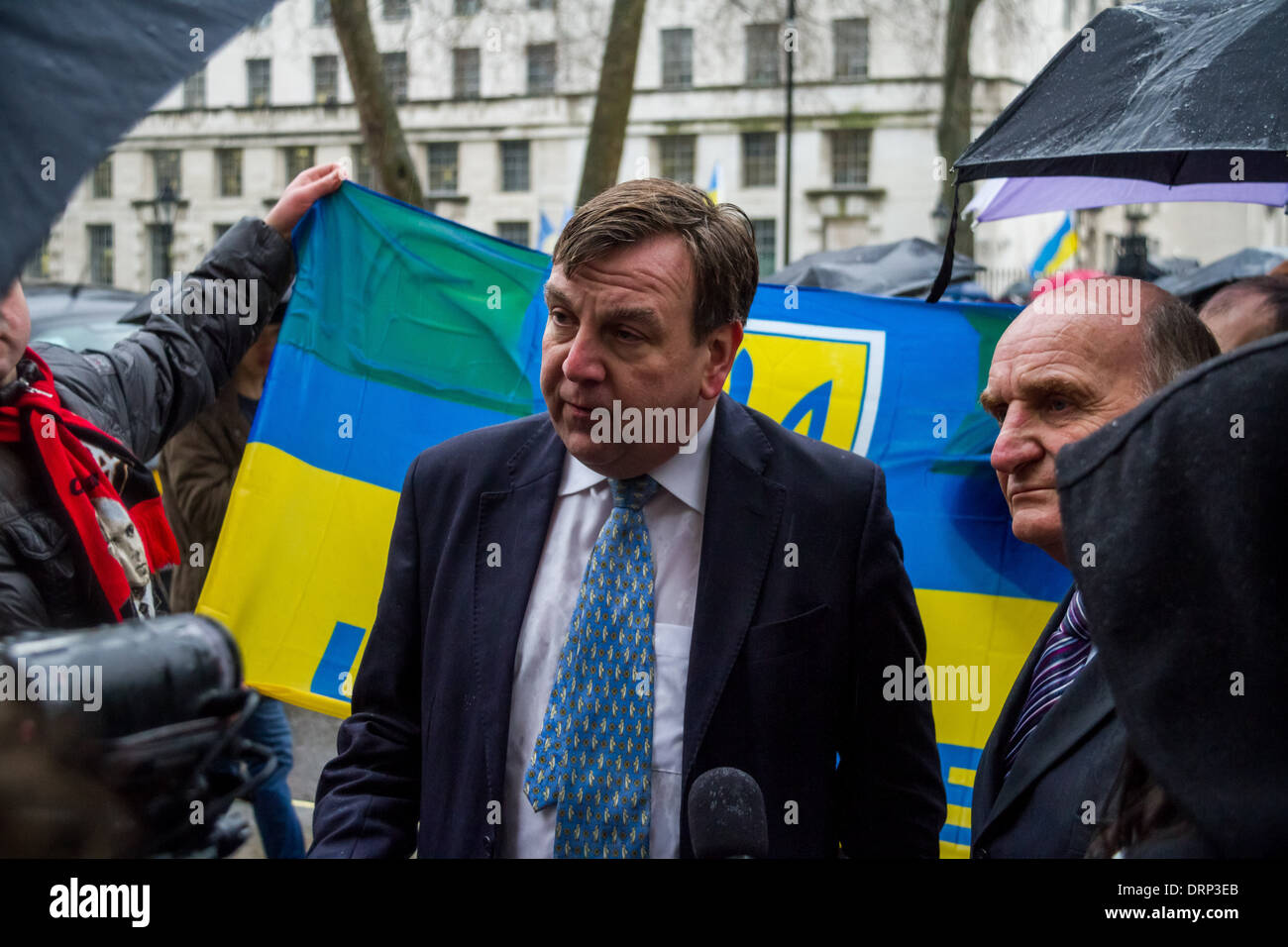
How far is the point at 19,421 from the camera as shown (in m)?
2.79

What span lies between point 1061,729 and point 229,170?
52.7 meters

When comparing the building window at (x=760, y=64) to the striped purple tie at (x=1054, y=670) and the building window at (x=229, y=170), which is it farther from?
the striped purple tie at (x=1054, y=670)

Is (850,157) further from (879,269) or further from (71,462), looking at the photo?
(71,462)

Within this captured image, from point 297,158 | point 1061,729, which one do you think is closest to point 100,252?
point 297,158

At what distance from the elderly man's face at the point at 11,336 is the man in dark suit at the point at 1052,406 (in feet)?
6.85

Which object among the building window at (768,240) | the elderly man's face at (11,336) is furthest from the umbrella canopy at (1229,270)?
the building window at (768,240)

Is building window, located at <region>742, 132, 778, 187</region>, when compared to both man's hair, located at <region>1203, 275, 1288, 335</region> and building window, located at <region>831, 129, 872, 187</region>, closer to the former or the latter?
building window, located at <region>831, 129, 872, 187</region>

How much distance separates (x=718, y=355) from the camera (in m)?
2.49

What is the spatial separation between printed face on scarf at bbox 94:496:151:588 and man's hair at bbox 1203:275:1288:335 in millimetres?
3374

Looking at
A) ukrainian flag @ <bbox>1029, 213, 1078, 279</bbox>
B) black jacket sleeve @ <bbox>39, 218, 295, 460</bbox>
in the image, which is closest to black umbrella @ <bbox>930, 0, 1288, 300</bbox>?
black jacket sleeve @ <bbox>39, 218, 295, 460</bbox>

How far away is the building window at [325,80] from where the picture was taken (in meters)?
48.6
